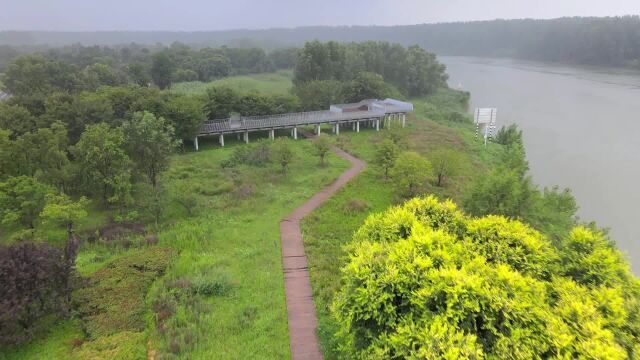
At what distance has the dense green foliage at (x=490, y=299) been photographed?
8.05 meters

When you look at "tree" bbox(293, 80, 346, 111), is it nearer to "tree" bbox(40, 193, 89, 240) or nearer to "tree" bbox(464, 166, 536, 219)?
"tree" bbox(464, 166, 536, 219)

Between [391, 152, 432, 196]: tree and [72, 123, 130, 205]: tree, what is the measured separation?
1355 cm

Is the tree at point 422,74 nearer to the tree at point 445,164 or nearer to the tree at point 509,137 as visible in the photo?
the tree at point 509,137

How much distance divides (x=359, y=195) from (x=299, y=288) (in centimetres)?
980

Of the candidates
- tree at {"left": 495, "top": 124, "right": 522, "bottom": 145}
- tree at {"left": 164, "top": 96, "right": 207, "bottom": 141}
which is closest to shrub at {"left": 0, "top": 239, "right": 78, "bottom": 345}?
tree at {"left": 164, "top": 96, "right": 207, "bottom": 141}

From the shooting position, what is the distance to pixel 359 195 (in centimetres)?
2314

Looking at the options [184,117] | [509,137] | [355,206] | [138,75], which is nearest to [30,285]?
[355,206]

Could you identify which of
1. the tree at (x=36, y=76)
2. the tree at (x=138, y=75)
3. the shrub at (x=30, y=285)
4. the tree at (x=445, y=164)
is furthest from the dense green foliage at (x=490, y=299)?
the tree at (x=138, y=75)

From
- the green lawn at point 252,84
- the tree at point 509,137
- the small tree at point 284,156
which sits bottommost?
the tree at point 509,137

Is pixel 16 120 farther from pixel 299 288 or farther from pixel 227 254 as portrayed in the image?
pixel 299 288

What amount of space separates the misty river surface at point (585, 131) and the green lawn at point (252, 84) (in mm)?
28168

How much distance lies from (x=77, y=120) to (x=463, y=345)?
25.7 meters

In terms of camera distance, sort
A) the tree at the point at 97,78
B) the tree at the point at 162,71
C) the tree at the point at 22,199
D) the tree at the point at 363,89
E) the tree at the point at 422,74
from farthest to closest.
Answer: the tree at the point at 422,74
the tree at the point at 162,71
the tree at the point at 97,78
the tree at the point at 363,89
the tree at the point at 22,199

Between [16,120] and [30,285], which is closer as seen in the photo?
[30,285]
